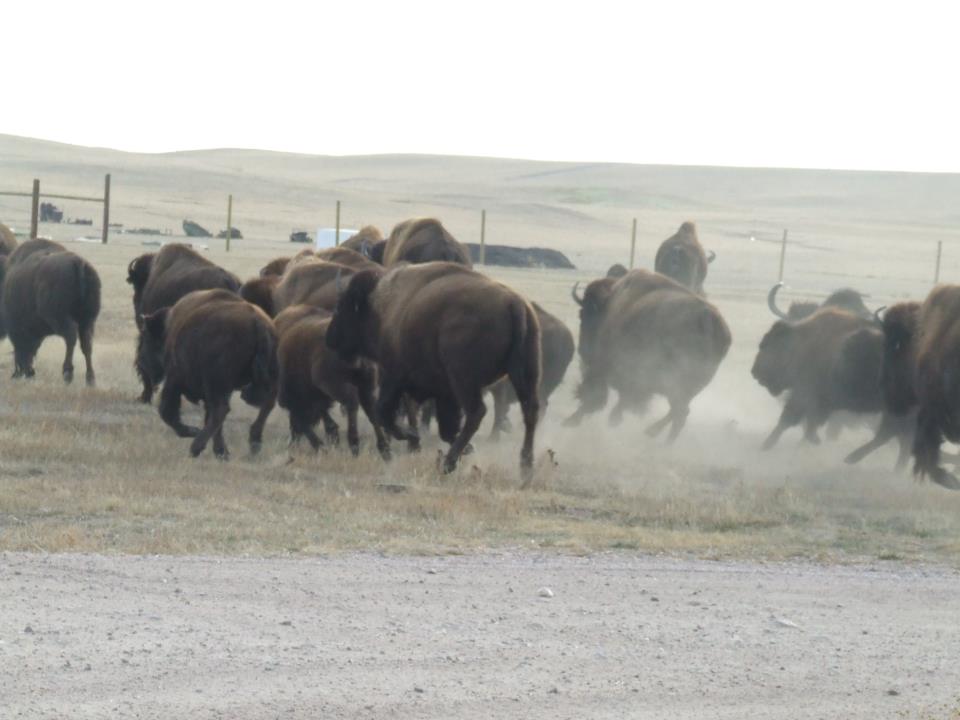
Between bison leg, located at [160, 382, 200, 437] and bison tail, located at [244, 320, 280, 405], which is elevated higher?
bison tail, located at [244, 320, 280, 405]

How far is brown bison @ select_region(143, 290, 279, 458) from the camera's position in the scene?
39.3ft

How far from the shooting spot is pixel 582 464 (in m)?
13.1

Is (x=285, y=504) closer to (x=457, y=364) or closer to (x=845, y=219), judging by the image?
Result: (x=457, y=364)

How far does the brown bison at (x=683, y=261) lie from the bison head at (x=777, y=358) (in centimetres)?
445

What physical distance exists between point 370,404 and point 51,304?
4909 millimetres

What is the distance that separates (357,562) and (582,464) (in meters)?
5.30

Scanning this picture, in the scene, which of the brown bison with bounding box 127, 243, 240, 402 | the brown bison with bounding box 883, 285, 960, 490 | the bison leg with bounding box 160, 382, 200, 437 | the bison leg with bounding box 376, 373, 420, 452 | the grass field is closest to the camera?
the grass field

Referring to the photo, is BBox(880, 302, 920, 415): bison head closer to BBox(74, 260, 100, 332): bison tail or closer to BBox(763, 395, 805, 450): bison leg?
BBox(763, 395, 805, 450): bison leg

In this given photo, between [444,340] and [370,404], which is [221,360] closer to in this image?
[370,404]

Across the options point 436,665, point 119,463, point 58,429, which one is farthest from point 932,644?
point 58,429

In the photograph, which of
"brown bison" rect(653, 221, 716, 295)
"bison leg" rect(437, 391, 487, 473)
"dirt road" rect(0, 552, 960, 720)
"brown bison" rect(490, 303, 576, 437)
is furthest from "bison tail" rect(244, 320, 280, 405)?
"brown bison" rect(653, 221, 716, 295)

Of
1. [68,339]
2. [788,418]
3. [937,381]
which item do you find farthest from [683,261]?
[937,381]

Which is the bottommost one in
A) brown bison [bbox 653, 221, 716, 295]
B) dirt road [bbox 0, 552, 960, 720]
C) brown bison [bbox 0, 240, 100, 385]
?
dirt road [bbox 0, 552, 960, 720]

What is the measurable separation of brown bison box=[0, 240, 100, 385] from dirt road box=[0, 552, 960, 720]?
876cm
